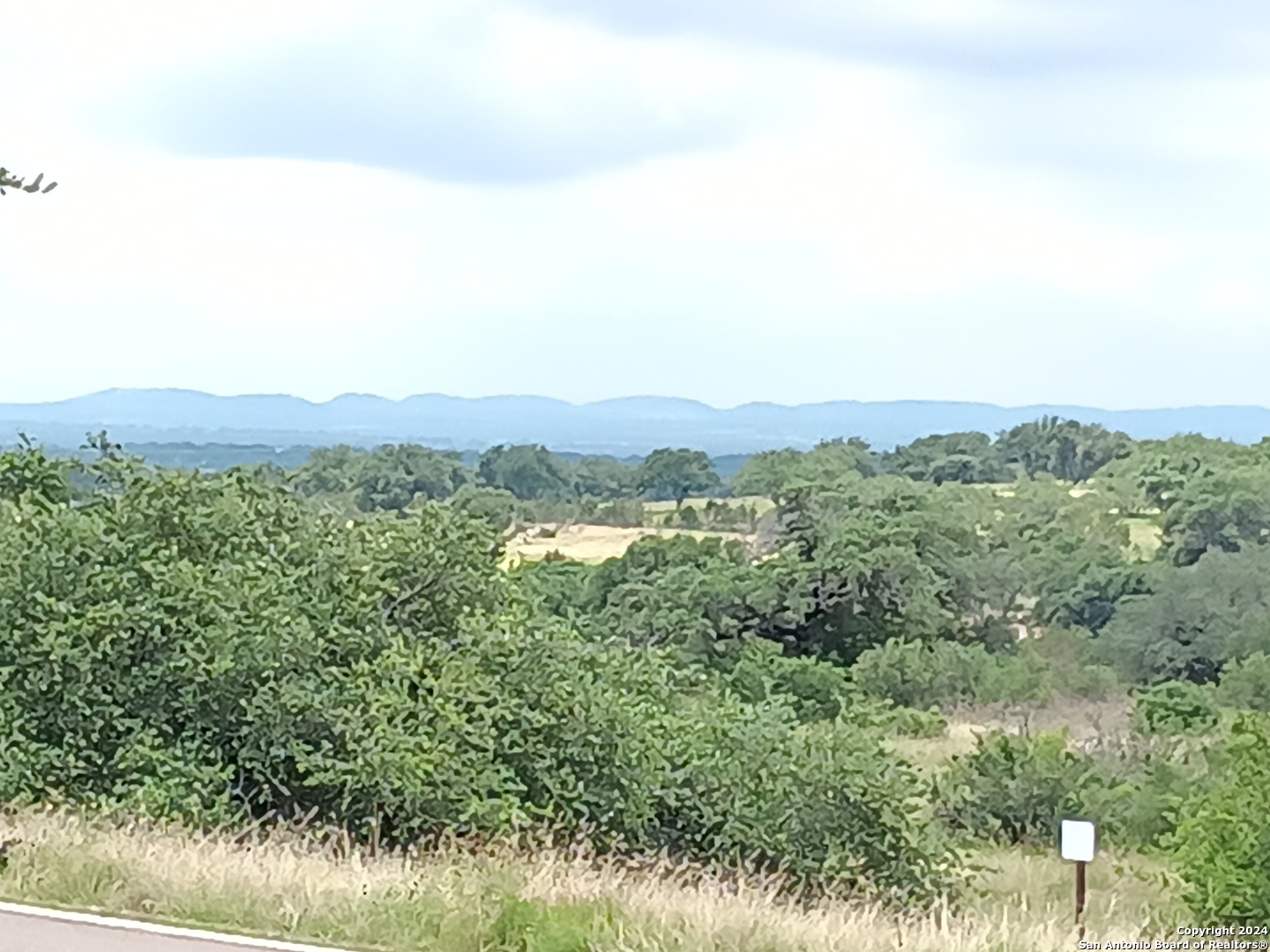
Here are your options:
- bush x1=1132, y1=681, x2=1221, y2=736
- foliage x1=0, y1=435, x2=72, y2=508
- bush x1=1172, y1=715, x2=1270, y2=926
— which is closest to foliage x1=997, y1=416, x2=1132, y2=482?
bush x1=1132, y1=681, x2=1221, y2=736

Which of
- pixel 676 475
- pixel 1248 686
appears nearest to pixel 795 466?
pixel 676 475

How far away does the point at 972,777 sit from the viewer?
948 inches

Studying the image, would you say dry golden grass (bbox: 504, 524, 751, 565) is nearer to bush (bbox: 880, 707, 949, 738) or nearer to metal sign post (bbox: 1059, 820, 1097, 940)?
bush (bbox: 880, 707, 949, 738)

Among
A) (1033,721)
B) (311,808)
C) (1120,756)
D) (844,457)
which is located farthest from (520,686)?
(844,457)

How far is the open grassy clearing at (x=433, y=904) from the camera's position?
6.27 m

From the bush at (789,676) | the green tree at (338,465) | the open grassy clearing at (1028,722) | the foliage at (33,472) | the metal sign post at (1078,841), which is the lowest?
the open grassy clearing at (1028,722)

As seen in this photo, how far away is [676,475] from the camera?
11169 centimetres

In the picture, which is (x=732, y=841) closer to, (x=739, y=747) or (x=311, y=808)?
(x=739, y=747)

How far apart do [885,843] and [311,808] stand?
4419mm

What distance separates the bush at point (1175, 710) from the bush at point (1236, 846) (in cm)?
2104

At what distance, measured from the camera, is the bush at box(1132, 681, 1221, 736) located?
33.7 meters

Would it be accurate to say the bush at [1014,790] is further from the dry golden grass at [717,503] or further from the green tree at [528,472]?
the green tree at [528,472]

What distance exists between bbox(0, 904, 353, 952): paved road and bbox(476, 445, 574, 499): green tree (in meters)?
97.4

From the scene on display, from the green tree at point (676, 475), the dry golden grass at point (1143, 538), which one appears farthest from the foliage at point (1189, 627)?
the green tree at point (676, 475)
